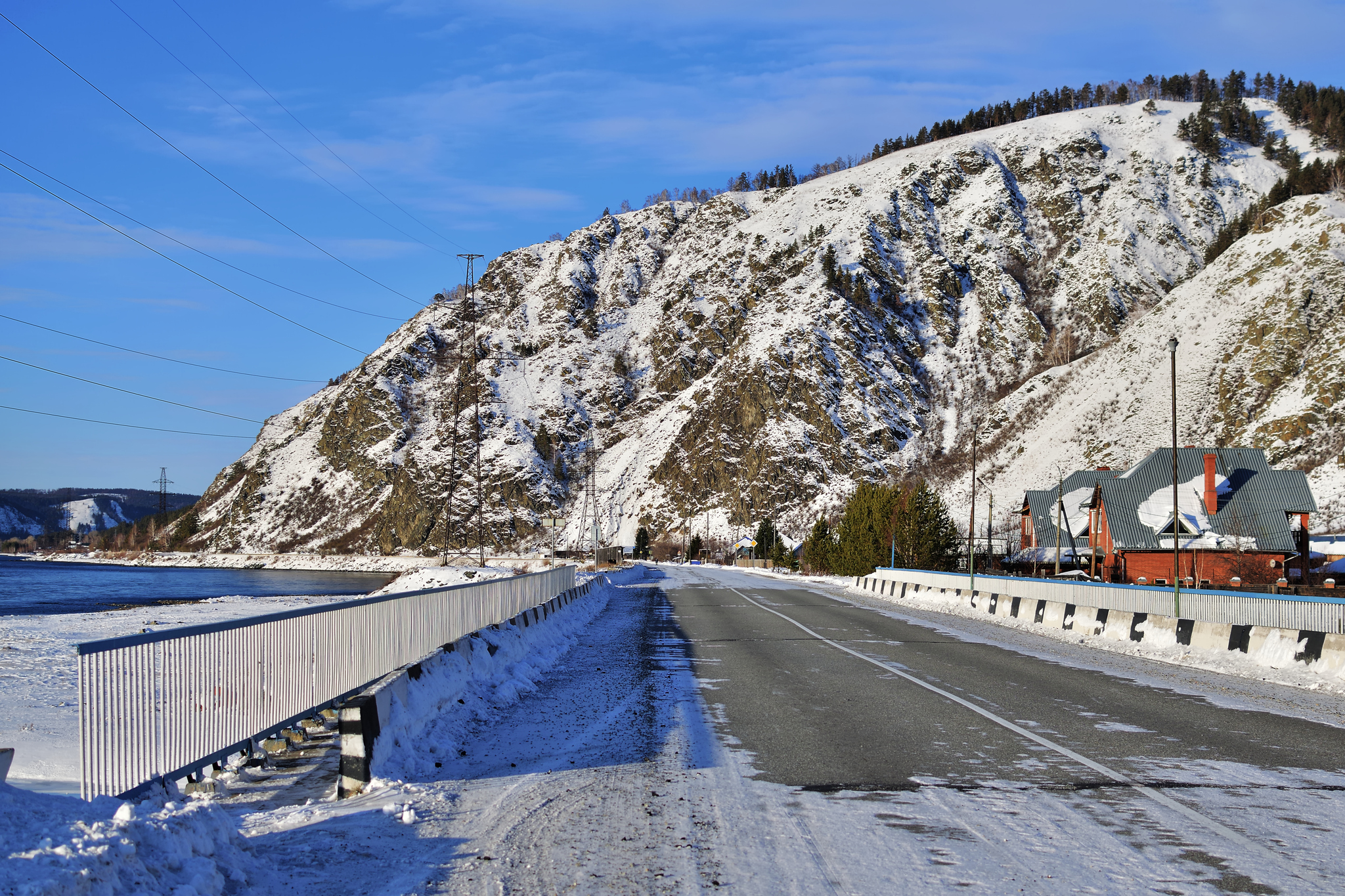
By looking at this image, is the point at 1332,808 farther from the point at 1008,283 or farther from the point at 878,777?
the point at 1008,283

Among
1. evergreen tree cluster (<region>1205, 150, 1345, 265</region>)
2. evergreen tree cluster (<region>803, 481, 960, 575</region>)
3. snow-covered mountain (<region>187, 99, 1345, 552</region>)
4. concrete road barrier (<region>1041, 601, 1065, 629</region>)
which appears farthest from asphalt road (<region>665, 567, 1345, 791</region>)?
evergreen tree cluster (<region>1205, 150, 1345, 265</region>)

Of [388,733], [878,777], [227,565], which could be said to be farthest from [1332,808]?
[227,565]

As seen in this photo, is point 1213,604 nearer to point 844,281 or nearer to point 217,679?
point 217,679

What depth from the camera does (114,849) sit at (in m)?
4.50

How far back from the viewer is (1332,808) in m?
6.73

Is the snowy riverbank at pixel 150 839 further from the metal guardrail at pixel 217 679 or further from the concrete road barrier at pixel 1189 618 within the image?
the concrete road barrier at pixel 1189 618

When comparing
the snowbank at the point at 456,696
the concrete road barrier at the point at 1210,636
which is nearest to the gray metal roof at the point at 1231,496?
the concrete road barrier at the point at 1210,636

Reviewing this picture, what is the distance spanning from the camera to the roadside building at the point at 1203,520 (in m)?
59.8

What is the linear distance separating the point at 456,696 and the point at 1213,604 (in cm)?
2228

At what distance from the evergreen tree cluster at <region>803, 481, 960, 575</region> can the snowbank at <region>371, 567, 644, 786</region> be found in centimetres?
4413

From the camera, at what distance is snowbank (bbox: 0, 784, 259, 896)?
416 cm

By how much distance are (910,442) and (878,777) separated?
134m

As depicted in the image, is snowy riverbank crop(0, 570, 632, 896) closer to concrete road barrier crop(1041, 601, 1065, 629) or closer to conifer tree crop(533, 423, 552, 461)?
concrete road barrier crop(1041, 601, 1065, 629)

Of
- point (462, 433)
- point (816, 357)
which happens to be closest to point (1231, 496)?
point (816, 357)
